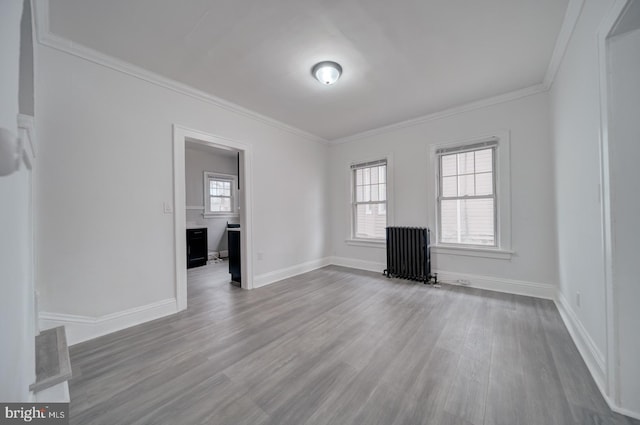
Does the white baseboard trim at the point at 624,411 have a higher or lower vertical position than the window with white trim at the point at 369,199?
lower

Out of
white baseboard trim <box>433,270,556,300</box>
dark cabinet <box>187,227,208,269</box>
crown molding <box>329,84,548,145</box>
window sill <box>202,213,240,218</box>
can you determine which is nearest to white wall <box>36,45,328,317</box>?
dark cabinet <box>187,227,208,269</box>

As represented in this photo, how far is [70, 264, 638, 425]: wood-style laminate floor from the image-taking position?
136cm

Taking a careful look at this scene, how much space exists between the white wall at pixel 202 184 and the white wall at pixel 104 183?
3.12 m

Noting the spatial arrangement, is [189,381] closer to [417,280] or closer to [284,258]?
[284,258]

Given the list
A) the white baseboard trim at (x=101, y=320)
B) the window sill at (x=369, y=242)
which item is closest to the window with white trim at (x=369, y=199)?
the window sill at (x=369, y=242)

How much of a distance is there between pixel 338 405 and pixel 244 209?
2767 millimetres

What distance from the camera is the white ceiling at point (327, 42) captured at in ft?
5.99

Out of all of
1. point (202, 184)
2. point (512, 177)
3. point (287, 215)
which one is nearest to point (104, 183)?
point (287, 215)

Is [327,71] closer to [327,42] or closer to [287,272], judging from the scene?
[327,42]

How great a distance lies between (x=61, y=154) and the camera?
6.92 ft

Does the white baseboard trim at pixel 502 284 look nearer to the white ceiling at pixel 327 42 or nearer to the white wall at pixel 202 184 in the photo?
the white ceiling at pixel 327 42

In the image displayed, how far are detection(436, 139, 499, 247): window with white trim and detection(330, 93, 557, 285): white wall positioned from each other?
0.62 ft

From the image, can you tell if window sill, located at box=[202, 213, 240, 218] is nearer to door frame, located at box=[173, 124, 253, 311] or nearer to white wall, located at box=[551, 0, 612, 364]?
door frame, located at box=[173, 124, 253, 311]

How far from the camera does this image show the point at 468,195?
11.9 ft
